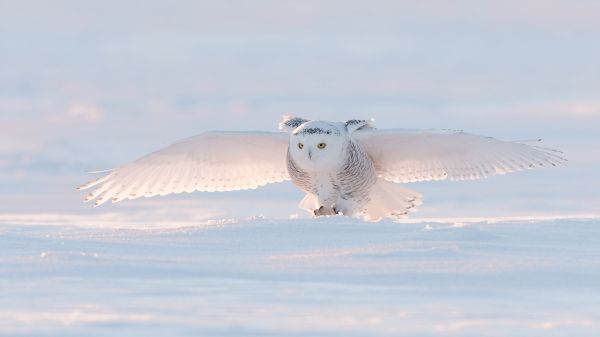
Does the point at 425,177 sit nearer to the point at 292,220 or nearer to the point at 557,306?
the point at 292,220

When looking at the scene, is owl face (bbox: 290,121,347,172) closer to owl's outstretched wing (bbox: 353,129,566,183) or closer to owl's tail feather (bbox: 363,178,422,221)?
owl's outstretched wing (bbox: 353,129,566,183)

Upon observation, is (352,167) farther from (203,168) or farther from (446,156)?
(203,168)

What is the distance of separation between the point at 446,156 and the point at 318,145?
1.84m

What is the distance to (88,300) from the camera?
186 inches

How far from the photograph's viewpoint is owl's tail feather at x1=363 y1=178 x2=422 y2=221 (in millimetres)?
9773

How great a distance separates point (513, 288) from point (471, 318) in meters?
0.67

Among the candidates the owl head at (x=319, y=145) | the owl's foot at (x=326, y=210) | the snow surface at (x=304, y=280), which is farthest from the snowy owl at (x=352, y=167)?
the snow surface at (x=304, y=280)

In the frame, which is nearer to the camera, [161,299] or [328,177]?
[161,299]

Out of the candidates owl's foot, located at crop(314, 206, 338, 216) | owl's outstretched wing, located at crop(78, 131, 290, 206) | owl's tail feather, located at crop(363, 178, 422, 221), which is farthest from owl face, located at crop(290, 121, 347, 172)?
owl's tail feather, located at crop(363, 178, 422, 221)

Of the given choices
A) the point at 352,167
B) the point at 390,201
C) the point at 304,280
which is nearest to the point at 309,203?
the point at 352,167

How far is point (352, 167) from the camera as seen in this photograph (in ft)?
28.7

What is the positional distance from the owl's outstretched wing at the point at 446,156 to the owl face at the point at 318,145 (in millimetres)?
661

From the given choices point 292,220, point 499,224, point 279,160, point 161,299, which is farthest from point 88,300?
point 279,160

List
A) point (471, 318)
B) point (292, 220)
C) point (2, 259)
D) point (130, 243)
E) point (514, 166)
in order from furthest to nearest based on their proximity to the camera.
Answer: point (514, 166) → point (292, 220) → point (130, 243) → point (2, 259) → point (471, 318)
